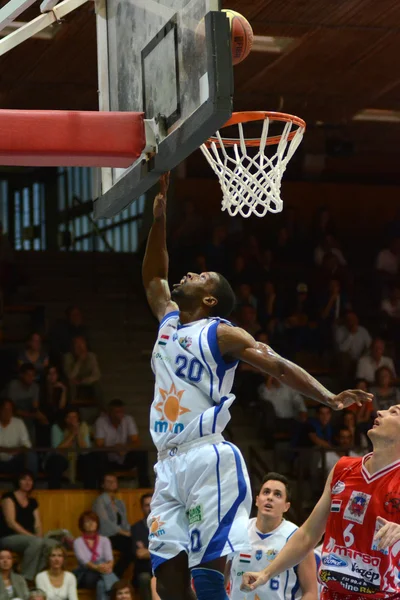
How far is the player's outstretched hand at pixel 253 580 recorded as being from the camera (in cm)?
615

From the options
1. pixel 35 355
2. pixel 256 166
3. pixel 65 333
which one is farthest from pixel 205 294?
pixel 65 333

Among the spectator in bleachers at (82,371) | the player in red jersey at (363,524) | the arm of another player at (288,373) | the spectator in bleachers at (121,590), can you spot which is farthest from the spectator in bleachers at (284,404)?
the arm of another player at (288,373)

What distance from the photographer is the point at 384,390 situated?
47.2 ft

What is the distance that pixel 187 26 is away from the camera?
5090mm

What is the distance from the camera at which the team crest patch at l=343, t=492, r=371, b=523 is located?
19.7 ft

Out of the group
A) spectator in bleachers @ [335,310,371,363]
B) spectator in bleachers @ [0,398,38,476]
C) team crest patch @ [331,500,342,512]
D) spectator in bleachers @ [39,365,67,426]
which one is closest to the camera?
team crest patch @ [331,500,342,512]

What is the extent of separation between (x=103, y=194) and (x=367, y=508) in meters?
2.22

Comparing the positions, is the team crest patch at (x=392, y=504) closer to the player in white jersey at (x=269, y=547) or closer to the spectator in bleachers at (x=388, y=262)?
the player in white jersey at (x=269, y=547)

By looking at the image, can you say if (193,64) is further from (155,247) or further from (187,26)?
(155,247)

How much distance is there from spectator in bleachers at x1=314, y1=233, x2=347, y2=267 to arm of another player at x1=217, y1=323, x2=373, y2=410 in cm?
1165

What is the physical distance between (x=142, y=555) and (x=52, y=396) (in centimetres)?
268

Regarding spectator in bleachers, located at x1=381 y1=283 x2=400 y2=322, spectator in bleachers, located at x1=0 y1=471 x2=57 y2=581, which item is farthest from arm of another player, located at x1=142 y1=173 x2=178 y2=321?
spectator in bleachers, located at x1=381 y1=283 x2=400 y2=322

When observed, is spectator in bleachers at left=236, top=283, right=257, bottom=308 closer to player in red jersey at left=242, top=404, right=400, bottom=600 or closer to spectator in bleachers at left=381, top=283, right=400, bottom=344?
spectator in bleachers at left=381, top=283, right=400, bottom=344

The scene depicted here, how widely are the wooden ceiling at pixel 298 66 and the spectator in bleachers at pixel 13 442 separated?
4404 mm
